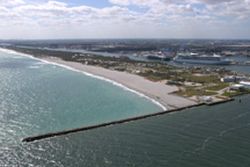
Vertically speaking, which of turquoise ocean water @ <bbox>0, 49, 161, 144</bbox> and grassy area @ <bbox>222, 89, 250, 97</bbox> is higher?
grassy area @ <bbox>222, 89, 250, 97</bbox>

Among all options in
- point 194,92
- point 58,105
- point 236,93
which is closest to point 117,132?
point 58,105

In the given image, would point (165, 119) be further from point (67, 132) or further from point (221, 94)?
point (221, 94)

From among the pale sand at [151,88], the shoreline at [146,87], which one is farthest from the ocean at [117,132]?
the pale sand at [151,88]

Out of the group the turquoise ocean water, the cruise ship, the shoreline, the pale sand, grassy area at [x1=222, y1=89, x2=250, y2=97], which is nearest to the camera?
the turquoise ocean water

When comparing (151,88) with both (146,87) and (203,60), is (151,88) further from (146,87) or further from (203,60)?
(203,60)

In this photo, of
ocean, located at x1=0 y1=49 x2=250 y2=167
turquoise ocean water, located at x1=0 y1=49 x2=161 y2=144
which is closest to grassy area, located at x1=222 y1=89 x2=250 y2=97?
ocean, located at x1=0 y1=49 x2=250 y2=167

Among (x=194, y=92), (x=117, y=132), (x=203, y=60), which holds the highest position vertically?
(x=203, y=60)

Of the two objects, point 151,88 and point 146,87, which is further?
point 146,87

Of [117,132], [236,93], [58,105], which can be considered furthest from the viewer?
[236,93]

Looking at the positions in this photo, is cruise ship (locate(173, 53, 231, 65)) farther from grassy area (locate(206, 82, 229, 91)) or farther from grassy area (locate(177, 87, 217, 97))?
grassy area (locate(177, 87, 217, 97))
